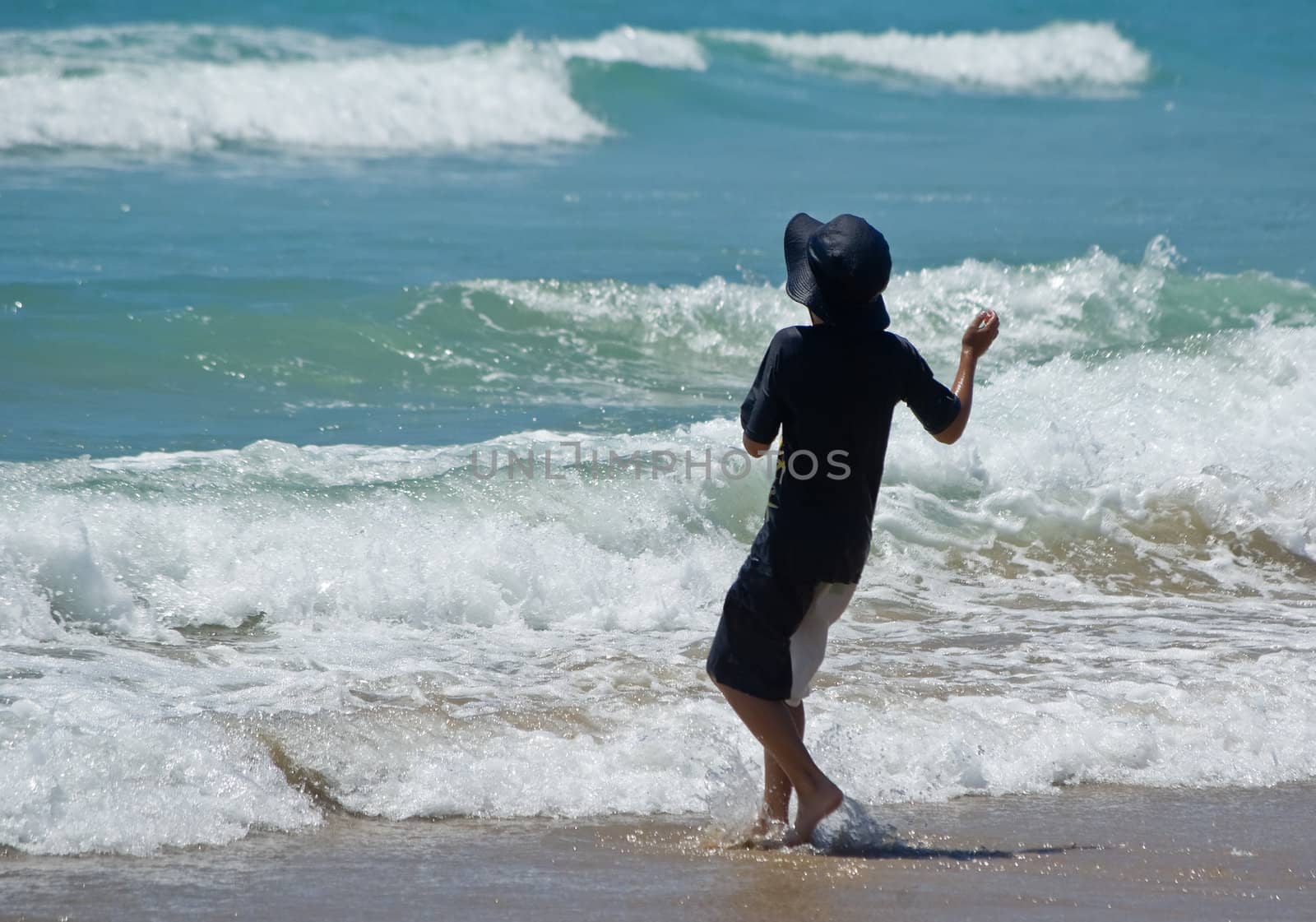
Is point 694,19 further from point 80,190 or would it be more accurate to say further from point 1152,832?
point 1152,832

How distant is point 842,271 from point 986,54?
34.2 m

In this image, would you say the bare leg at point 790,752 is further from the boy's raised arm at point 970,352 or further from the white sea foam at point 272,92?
the white sea foam at point 272,92

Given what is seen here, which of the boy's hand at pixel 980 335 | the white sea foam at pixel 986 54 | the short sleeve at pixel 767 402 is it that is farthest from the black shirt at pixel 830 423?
the white sea foam at pixel 986 54

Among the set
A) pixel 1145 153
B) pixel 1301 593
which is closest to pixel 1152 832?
pixel 1301 593

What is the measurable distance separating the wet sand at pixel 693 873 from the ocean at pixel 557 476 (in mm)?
183

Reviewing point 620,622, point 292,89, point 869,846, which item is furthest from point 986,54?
point 869,846

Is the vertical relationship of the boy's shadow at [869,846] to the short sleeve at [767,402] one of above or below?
below

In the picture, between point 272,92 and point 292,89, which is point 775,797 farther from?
point 292,89

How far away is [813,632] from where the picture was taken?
3.66 metres

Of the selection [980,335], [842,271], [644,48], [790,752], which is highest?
[644,48]

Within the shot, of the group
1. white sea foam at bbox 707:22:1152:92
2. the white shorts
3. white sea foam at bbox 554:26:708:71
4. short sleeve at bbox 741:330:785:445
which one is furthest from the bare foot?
white sea foam at bbox 707:22:1152:92

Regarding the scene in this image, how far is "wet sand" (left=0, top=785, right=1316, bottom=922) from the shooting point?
3.43 meters

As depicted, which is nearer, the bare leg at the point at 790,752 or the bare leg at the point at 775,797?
the bare leg at the point at 790,752

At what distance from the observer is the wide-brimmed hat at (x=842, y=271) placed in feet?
11.3
